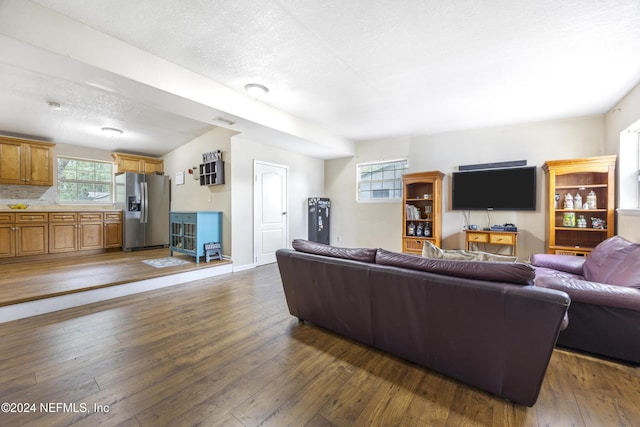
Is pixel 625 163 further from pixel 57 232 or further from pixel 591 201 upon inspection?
pixel 57 232

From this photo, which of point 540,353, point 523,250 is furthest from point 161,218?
point 523,250

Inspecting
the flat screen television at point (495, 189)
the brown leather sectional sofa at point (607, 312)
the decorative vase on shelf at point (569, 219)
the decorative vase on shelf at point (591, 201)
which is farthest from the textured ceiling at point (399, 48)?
the brown leather sectional sofa at point (607, 312)

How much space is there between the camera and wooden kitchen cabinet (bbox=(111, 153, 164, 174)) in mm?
6059

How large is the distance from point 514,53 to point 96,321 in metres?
4.81

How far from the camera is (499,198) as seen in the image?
4.38m

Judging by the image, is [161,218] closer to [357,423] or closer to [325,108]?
[325,108]

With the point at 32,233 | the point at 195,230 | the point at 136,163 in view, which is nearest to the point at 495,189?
the point at 195,230

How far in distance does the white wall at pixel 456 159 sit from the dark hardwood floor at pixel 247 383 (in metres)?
2.96

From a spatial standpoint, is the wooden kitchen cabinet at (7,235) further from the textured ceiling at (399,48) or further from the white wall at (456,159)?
the white wall at (456,159)

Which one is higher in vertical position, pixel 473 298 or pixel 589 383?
pixel 473 298

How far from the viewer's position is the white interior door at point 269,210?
4.98m

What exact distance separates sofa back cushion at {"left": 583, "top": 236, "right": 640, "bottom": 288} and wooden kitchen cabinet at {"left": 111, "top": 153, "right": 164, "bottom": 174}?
795cm

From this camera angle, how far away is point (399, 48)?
245 cm

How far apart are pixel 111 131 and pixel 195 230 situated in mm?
2666
